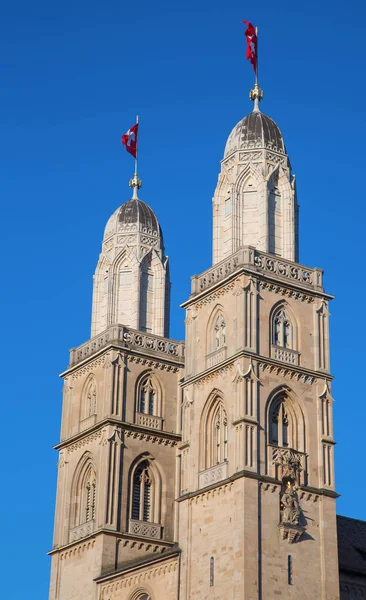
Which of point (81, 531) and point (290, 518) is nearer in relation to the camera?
point (290, 518)

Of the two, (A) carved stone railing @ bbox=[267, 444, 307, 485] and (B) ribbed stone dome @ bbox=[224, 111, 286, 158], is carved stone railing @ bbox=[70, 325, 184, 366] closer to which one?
(B) ribbed stone dome @ bbox=[224, 111, 286, 158]

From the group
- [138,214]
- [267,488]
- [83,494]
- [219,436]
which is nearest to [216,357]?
[219,436]

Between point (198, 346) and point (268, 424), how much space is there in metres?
6.48

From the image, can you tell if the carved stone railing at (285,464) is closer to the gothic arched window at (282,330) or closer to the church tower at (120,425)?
the gothic arched window at (282,330)

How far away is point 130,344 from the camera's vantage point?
234 ft

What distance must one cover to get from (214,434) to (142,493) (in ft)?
34.9

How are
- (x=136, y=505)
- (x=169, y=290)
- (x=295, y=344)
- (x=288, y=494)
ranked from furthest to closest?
(x=169, y=290)
(x=136, y=505)
(x=295, y=344)
(x=288, y=494)

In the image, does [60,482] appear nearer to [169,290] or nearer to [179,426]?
[179,426]

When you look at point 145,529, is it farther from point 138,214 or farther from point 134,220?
point 138,214

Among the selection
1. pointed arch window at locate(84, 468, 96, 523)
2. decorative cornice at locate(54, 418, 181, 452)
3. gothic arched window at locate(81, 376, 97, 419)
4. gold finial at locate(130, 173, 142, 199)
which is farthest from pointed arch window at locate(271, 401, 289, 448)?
gold finial at locate(130, 173, 142, 199)

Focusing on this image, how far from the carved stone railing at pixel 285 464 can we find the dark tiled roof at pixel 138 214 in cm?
2246

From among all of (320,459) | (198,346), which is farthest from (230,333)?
(320,459)

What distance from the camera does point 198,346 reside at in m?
63.1

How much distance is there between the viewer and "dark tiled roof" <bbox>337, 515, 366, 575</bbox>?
216 ft
